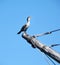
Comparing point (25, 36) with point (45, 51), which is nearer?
point (45, 51)

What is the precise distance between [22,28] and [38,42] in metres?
1.23

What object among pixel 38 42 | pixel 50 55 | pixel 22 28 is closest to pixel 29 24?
pixel 22 28

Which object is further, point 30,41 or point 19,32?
point 19,32

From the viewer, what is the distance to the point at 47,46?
30.8 feet

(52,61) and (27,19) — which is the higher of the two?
(27,19)

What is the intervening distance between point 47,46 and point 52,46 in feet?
0.65

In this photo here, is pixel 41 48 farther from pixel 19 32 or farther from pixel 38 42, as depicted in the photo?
pixel 19 32

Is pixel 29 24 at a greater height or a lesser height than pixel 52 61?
greater

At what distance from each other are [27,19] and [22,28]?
579mm

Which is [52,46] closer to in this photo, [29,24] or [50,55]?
[50,55]

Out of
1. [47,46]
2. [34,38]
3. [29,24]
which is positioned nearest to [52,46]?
[47,46]

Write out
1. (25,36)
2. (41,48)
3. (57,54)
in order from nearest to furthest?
(57,54) → (41,48) → (25,36)

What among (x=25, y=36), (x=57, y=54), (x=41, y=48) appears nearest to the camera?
(x=57, y=54)

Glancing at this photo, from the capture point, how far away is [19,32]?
10797mm
